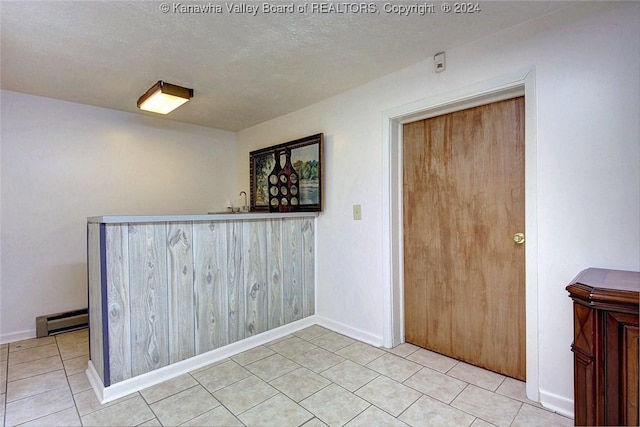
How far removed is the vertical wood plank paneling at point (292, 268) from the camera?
9.89 ft

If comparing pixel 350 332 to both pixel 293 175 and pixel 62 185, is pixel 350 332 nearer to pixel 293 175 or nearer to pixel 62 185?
pixel 293 175

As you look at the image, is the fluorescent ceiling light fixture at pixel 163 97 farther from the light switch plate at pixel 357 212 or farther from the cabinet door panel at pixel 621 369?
the cabinet door panel at pixel 621 369

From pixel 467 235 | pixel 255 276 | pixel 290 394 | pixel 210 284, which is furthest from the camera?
pixel 255 276

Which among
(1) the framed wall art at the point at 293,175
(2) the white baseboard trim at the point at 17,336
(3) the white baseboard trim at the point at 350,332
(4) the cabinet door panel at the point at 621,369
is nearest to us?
(4) the cabinet door panel at the point at 621,369

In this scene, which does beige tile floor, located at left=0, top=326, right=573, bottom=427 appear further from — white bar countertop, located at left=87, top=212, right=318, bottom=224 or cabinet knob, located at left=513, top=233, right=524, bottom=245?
white bar countertop, located at left=87, top=212, right=318, bottom=224

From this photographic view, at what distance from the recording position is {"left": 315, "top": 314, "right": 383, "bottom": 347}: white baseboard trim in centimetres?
270

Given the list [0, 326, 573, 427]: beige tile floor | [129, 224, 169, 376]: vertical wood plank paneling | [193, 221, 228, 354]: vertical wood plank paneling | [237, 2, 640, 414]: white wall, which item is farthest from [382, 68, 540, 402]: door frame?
[129, 224, 169, 376]: vertical wood plank paneling

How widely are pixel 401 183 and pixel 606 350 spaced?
1718mm

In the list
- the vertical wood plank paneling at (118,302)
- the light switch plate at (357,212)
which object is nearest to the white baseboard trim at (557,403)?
the light switch plate at (357,212)

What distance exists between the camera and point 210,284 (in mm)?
2461

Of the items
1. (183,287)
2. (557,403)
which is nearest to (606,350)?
(557,403)

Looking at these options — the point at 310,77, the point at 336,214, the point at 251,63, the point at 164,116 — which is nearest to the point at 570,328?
the point at 336,214

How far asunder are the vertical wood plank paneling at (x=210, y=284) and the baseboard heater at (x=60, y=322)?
1.66 metres

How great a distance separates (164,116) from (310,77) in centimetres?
209
